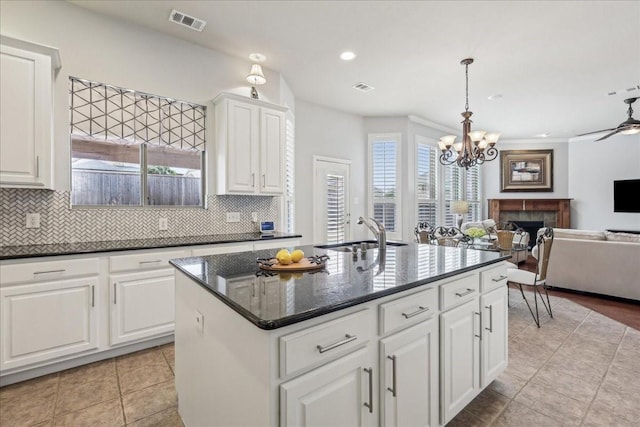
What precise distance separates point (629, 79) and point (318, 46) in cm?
458

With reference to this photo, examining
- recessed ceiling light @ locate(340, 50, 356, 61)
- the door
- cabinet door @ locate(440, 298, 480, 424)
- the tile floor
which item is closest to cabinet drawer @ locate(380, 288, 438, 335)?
cabinet door @ locate(440, 298, 480, 424)

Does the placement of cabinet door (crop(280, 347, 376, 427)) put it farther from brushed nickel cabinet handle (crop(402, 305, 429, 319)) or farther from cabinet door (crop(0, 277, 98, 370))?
cabinet door (crop(0, 277, 98, 370))

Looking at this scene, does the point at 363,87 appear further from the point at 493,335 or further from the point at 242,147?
the point at 493,335

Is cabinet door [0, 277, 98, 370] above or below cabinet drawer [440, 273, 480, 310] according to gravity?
below

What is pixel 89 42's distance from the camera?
2.98 metres

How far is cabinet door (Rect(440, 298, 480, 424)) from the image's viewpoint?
5.48 ft

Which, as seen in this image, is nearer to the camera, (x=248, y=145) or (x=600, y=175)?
(x=248, y=145)

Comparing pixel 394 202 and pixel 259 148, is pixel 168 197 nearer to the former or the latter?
pixel 259 148

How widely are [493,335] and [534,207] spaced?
7749mm

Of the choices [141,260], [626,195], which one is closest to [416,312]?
[141,260]

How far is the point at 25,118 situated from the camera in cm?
243

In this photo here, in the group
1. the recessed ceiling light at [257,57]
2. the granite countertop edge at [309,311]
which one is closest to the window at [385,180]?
the recessed ceiling light at [257,57]

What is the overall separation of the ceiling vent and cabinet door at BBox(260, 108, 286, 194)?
3.37ft

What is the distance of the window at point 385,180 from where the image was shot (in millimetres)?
6469
